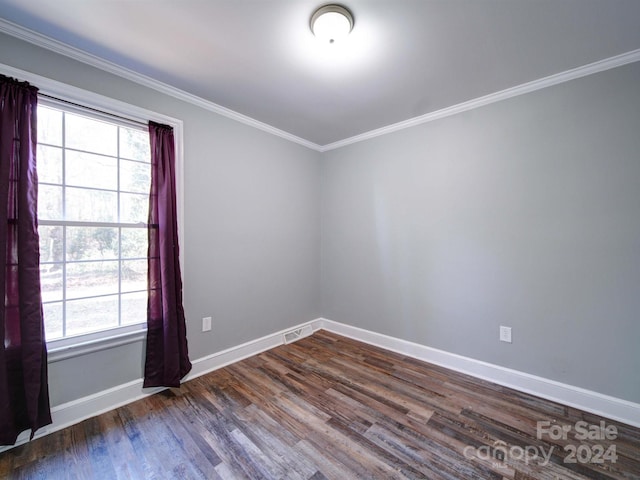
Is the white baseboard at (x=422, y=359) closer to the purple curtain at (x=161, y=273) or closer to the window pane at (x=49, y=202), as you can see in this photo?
the purple curtain at (x=161, y=273)

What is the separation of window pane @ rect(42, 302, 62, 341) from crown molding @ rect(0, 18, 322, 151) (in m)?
1.69

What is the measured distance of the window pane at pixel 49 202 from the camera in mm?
1705

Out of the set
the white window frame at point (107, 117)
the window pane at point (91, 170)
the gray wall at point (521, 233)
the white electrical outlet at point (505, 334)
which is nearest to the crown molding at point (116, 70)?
the white window frame at point (107, 117)

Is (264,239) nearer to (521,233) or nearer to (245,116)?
(245,116)

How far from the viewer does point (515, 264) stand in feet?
7.29

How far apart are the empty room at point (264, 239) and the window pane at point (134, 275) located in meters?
0.01

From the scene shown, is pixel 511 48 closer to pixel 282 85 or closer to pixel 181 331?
pixel 282 85

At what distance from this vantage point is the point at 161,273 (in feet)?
6.88

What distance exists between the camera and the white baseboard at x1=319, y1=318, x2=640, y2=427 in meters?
1.82

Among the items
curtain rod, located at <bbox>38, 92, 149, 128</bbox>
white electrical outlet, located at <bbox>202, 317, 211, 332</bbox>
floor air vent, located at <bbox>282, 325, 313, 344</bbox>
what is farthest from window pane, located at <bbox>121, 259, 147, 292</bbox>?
floor air vent, located at <bbox>282, 325, 313, 344</bbox>

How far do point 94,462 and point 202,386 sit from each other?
0.80 m

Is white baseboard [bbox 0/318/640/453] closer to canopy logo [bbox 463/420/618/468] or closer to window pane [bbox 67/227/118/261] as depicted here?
canopy logo [bbox 463/420/618/468]

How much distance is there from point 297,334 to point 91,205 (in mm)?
2445

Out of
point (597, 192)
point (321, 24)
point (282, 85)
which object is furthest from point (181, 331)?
point (597, 192)
